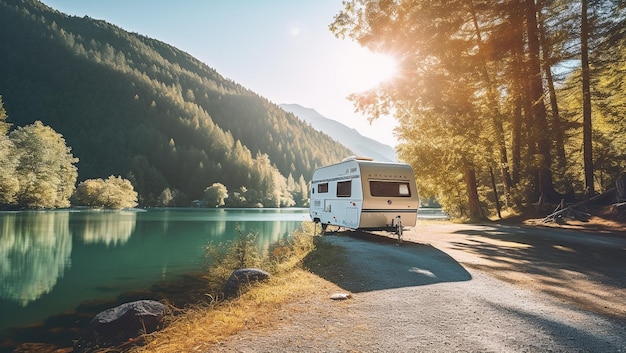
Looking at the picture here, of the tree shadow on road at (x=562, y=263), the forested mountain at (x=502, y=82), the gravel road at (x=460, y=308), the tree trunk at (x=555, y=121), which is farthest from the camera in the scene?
the tree trunk at (x=555, y=121)

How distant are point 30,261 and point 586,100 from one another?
33333mm

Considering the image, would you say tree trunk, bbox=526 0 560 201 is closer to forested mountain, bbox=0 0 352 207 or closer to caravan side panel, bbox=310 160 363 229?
caravan side panel, bbox=310 160 363 229

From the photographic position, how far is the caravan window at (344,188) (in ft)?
52.3

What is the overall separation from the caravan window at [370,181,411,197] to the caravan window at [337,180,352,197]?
3.95 ft

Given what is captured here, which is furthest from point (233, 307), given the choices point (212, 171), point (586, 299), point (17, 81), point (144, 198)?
point (17, 81)

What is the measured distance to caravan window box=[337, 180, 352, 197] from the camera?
16.0 meters

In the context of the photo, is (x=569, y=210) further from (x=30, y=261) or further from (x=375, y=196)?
(x=30, y=261)

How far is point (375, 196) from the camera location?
1514 centimetres

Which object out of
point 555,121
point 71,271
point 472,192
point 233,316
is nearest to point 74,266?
point 71,271

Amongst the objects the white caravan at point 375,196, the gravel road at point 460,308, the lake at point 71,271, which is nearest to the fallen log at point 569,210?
the gravel road at point 460,308

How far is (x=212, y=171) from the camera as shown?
151 m

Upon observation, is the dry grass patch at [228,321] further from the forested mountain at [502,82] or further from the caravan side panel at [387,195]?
the forested mountain at [502,82]

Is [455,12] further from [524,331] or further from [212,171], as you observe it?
[212,171]

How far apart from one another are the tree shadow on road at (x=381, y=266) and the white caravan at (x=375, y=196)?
1229 millimetres
